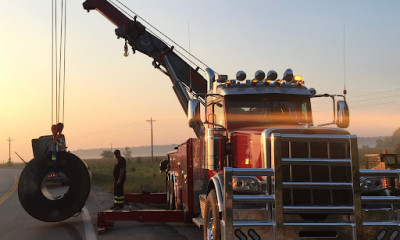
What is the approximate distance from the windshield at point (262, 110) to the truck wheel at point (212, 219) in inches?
63.2

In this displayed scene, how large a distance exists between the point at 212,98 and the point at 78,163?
5035 mm

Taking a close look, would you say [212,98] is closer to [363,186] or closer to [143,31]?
[363,186]

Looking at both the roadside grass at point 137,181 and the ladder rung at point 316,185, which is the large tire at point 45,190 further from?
the roadside grass at point 137,181

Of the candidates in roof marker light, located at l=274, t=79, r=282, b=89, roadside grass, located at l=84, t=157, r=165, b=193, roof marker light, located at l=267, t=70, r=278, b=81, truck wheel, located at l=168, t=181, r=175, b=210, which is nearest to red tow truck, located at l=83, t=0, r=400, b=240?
roof marker light, located at l=274, t=79, r=282, b=89

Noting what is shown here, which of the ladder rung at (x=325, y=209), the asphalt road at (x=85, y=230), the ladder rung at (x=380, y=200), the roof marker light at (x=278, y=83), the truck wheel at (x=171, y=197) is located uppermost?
the roof marker light at (x=278, y=83)

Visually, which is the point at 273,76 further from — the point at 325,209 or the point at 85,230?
the point at 85,230

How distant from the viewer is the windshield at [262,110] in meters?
8.15

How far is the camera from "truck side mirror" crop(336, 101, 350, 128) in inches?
310

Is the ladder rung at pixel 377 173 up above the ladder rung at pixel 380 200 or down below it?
above

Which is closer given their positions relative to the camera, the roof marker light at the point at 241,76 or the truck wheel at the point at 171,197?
the roof marker light at the point at 241,76

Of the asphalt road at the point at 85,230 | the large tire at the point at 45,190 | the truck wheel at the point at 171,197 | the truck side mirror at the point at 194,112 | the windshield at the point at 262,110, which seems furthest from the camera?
the truck wheel at the point at 171,197

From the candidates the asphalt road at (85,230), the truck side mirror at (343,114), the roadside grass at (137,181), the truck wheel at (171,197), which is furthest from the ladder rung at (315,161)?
the roadside grass at (137,181)

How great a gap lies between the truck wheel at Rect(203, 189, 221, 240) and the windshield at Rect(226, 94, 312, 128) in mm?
1605

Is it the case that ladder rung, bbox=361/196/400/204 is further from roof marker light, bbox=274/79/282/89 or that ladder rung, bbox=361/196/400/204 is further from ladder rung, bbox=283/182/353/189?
roof marker light, bbox=274/79/282/89
